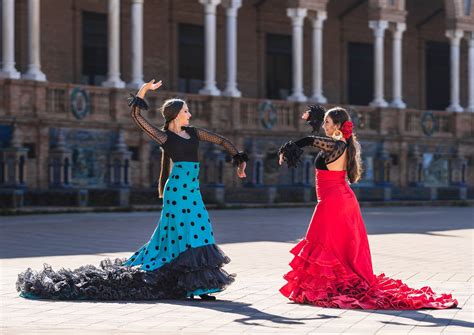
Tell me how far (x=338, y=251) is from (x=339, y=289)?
1.19 ft

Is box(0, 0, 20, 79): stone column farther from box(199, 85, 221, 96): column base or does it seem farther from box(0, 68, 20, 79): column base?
box(199, 85, 221, 96): column base

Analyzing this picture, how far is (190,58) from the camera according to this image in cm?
3459

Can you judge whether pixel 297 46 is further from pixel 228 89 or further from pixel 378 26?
pixel 228 89

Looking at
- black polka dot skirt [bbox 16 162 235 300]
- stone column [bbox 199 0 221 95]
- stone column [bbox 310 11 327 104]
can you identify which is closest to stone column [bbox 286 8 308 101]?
stone column [bbox 310 11 327 104]

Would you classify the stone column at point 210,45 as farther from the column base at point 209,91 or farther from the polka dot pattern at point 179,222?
the polka dot pattern at point 179,222

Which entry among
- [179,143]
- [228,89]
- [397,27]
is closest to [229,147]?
[179,143]

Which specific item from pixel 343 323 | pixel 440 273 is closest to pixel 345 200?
pixel 343 323

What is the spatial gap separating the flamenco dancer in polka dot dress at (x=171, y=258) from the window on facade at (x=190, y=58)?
2420 cm

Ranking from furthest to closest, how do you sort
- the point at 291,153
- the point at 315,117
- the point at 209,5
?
the point at 209,5
the point at 315,117
the point at 291,153

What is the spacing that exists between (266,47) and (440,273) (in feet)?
81.8

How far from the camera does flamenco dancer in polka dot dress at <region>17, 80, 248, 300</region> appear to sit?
974 cm

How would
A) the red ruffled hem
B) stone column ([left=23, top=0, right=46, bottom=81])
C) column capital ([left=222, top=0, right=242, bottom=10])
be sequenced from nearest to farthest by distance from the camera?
the red ruffled hem < stone column ([left=23, top=0, right=46, bottom=81]) < column capital ([left=222, top=0, right=242, bottom=10])

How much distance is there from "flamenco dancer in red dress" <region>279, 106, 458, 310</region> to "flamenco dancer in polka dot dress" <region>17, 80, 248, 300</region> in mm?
688

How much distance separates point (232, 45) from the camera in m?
31.9
